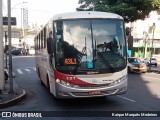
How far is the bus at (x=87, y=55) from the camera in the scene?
10547 mm

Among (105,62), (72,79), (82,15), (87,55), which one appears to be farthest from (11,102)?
(82,15)

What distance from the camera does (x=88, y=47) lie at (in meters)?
10.8

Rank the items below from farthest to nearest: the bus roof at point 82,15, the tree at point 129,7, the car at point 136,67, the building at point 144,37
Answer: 1. the building at point 144,37
2. the tree at point 129,7
3. the car at point 136,67
4. the bus roof at point 82,15

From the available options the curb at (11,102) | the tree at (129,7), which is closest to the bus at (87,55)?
the curb at (11,102)

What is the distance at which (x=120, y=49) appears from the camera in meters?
11.1

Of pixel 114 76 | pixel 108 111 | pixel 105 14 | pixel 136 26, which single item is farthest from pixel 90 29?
pixel 136 26

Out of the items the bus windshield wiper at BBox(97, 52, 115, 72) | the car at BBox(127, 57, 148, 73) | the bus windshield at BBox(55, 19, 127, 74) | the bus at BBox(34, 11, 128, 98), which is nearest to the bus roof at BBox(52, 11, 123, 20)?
the bus at BBox(34, 11, 128, 98)

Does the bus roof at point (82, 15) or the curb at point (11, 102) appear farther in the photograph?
the curb at point (11, 102)

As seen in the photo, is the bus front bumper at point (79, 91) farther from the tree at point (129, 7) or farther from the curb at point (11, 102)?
the tree at point (129, 7)

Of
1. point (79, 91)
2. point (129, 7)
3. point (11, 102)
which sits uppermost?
point (129, 7)

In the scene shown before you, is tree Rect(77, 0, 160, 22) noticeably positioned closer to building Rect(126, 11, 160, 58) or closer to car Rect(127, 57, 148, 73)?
car Rect(127, 57, 148, 73)

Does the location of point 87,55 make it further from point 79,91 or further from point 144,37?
point 144,37

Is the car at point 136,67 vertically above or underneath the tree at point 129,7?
underneath

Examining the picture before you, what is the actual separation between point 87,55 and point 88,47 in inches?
10.4
